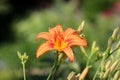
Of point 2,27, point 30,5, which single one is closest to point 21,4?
point 30,5

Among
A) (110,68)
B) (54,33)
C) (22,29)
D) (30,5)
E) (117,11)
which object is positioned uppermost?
(30,5)

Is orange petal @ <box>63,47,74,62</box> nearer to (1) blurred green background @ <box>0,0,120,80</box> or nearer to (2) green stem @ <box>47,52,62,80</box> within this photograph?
(2) green stem @ <box>47,52,62,80</box>

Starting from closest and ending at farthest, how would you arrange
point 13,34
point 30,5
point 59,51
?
point 59,51 < point 13,34 < point 30,5

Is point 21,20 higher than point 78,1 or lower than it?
lower

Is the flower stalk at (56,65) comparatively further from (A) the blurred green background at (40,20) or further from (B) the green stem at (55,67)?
(A) the blurred green background at (40,20)

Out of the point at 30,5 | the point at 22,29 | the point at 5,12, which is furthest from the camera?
the point at 30,5

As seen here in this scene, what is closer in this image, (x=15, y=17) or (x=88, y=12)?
(x=88, y=12)

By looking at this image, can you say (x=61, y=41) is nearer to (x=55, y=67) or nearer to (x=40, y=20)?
(x=55, y=67)

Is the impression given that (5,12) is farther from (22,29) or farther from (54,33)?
(54,33)
